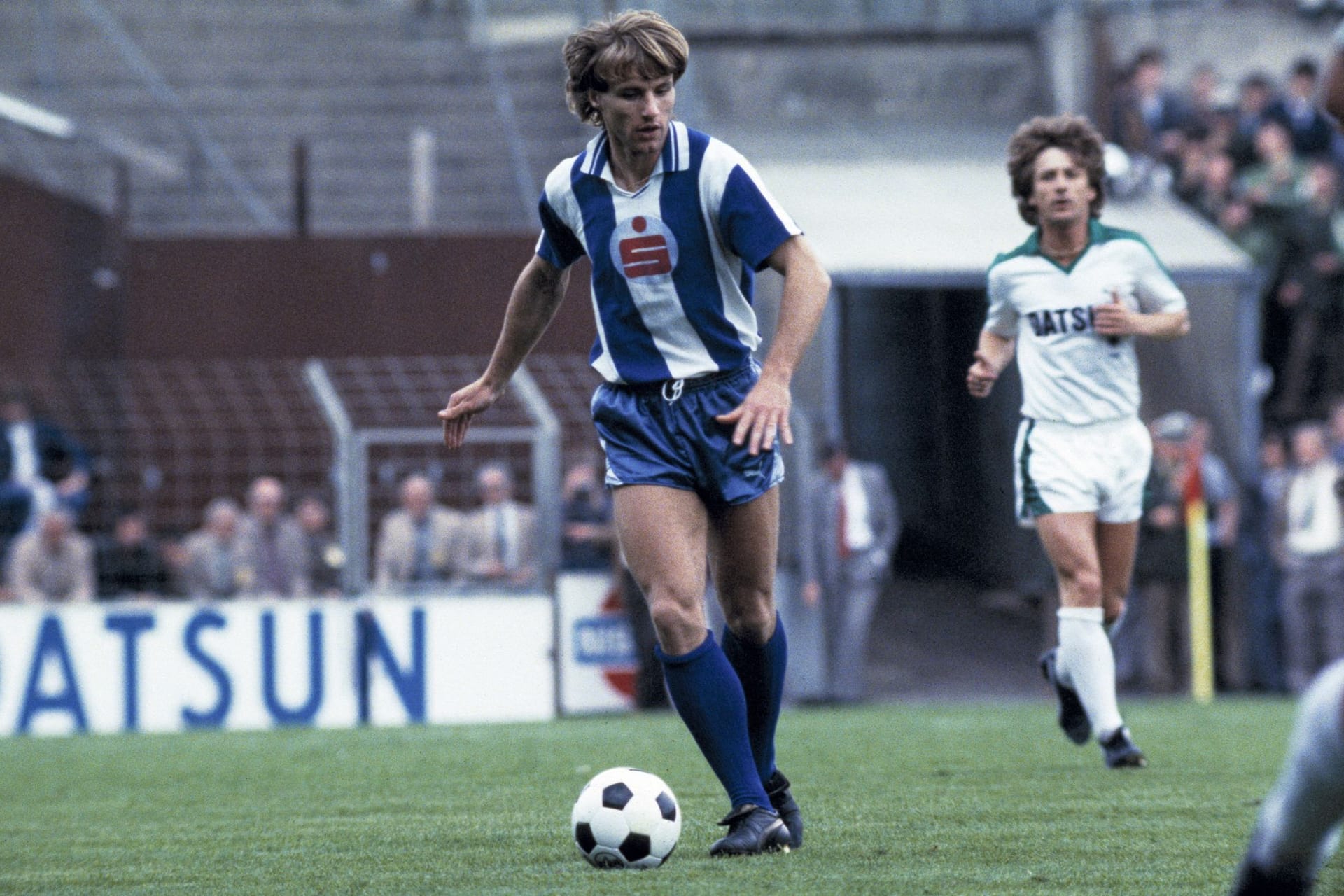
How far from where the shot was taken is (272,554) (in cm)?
1385

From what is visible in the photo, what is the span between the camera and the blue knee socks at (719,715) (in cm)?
506

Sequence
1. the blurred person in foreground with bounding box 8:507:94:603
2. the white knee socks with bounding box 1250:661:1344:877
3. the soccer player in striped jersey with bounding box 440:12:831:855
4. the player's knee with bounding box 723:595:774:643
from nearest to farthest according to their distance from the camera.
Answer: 1. the white knee socks with bounding box 1250:661:1344:877
2. the soccer player in striped jersey with bounding box 440:12:831:855
3. the player's knee with bounding box 723:595:774:643
4. the blurred person in foreground with bounding box 8:507:94:603

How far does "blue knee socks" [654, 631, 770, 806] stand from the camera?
5.06 metres

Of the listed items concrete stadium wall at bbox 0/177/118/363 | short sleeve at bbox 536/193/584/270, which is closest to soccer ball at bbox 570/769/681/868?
short sleeve at bbox 536/193/584/270

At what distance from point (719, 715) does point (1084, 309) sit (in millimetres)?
3294

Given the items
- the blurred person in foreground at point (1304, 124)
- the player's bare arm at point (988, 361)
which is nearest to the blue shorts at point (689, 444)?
the player's bare arm at point (988, 361)

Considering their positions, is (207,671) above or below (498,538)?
below

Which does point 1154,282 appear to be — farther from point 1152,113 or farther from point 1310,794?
point 1152,113

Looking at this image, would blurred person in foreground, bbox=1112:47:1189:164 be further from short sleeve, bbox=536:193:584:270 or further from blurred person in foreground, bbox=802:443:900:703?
short sleeve, bbox=536:193:584:270

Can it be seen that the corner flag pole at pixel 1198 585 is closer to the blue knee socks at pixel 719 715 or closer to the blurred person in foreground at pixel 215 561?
the blurred person in foreground at pixel 215 561

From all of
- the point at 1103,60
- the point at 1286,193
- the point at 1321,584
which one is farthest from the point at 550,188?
the point at 1103,60

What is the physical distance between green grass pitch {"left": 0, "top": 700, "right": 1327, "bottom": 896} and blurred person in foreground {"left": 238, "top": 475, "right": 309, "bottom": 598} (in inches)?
103

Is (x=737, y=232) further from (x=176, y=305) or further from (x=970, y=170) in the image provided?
(x=970, y=170)

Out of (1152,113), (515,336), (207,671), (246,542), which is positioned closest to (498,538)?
(246,542)
